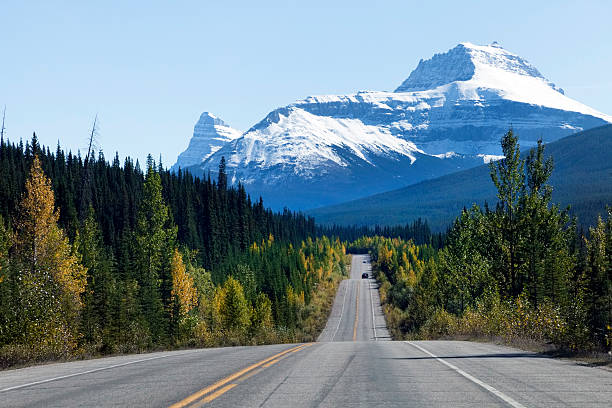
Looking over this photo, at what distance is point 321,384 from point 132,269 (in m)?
62.8

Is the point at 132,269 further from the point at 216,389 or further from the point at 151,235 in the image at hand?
the point at 216,389

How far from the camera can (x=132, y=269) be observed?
6969 centimetres

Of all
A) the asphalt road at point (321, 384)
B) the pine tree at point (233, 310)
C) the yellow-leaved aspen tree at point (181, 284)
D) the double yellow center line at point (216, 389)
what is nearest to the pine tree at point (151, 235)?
the yellow-leaved aspen tree at point (181, 284)

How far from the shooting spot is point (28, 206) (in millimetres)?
51375

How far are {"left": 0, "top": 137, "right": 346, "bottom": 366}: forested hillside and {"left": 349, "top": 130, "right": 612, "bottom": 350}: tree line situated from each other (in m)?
15.3

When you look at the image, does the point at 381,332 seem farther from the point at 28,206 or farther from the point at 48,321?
the point at 48,321

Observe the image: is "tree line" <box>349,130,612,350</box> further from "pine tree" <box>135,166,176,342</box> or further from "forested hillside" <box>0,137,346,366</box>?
"pine tree" <box>135,166,176,342</box>

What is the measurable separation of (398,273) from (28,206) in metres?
105

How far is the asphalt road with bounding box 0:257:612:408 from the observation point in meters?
8.93

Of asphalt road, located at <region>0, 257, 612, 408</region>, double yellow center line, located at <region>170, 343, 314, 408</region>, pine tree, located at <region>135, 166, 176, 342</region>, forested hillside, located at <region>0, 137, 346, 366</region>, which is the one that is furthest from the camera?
pine tree, located at <region>135, 166, 176, 342</region>

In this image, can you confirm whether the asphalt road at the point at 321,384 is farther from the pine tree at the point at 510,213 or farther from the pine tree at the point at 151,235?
the pine tree at the point at 151,235

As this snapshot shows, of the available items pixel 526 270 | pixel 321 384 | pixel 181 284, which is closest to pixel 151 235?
pixel 181 284

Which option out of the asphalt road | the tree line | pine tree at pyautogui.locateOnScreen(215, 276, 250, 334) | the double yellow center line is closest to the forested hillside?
pine tree at pyautogui.locateOnScreen(215, 276, 250, 334)

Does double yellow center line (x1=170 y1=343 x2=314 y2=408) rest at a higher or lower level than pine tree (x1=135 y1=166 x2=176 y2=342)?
lower
